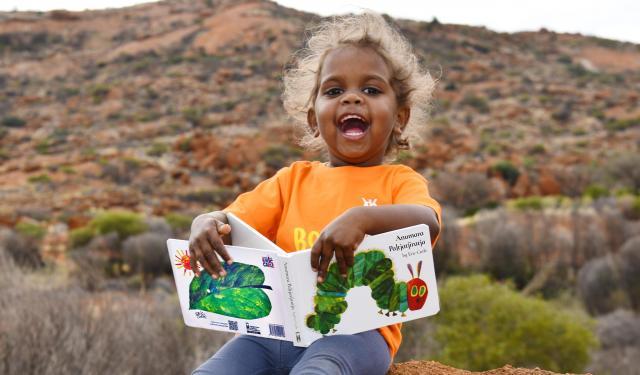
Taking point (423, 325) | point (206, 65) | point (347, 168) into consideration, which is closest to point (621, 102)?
point (206, 65)

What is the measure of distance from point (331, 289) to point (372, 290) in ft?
0.45

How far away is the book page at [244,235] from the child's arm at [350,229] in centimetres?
27

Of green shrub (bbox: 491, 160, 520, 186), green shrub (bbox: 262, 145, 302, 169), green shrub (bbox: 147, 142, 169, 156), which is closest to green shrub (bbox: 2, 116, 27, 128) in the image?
green shrub (bbox: 147, 142, 169, 156)

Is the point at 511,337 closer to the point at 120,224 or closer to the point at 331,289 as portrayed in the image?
the point at 331,289

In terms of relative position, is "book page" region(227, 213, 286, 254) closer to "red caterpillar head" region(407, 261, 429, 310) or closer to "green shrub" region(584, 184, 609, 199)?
"red caterpillar head" region(407, 261, 429, 310)

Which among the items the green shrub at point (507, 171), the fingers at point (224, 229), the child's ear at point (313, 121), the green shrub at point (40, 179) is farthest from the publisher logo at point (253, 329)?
the green shrub at point (507, 171)

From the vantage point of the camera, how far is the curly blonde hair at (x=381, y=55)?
2.87 meters

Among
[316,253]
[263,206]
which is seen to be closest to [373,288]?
[316,253]

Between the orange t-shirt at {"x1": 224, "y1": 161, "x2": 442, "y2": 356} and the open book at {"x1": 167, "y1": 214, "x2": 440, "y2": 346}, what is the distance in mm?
308

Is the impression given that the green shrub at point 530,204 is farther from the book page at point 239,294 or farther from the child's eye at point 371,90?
the book page at point 239,294

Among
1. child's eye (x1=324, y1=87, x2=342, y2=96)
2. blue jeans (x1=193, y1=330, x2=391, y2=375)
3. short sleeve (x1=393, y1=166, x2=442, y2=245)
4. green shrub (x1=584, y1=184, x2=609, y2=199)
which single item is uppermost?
child's eye (x1=324, y1=87, x2=342, y2=96)

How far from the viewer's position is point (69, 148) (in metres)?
36.1

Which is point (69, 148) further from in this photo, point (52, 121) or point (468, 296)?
point (468, 296)

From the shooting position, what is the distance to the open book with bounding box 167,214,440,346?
2.14 meters
